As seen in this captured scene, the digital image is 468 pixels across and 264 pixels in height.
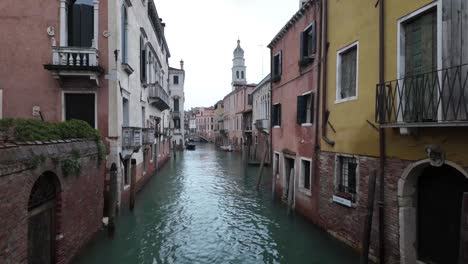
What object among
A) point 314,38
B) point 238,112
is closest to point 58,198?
point 314,38

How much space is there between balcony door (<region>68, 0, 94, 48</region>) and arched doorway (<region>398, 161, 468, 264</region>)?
29.4 ft

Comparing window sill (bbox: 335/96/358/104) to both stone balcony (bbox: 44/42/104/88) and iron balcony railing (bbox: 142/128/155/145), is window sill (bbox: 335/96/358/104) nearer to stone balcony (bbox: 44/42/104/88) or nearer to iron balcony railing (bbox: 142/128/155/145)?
stone balcony (bbox: 44/42/104/88)

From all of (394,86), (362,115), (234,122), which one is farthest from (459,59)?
(234,122)

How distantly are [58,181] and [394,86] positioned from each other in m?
6.02

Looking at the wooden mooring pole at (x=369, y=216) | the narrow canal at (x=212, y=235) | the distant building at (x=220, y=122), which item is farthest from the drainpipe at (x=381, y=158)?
the distant building at (x=220, y=122)

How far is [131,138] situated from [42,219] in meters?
5.53

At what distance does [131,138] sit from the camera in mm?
10680

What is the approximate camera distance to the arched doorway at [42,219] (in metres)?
4.92

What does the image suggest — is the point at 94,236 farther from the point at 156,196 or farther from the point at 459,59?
the point at 459,59

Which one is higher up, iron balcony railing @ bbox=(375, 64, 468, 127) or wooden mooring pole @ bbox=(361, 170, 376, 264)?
iron balcony railing @ bbox=(375, 64, 468, 127)

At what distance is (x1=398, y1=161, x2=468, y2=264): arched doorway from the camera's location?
477cm

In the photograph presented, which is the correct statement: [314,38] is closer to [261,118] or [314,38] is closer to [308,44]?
[308,44]

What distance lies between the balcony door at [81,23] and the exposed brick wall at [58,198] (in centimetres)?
358

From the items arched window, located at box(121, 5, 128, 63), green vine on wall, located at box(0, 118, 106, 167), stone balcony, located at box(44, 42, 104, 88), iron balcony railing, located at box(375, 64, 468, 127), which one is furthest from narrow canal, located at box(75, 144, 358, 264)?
arched window, located at box(121, 5, 128, 63)
